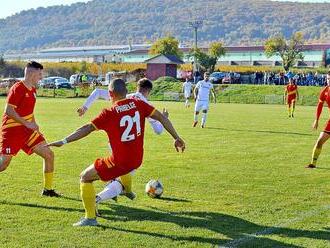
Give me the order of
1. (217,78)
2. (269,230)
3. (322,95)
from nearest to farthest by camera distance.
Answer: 1. (269,230)
2. (322,95)
3. (217,78)

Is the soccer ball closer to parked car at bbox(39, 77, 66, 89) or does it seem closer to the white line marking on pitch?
the white line marking on pitch

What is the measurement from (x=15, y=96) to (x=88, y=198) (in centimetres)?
216

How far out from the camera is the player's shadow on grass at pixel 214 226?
7.48m

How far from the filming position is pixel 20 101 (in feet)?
30.2

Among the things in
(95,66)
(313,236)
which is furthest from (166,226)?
(95,66)

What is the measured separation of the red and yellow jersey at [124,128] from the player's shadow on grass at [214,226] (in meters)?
0.96

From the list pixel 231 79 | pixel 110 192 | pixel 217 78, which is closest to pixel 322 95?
pixel 110 192

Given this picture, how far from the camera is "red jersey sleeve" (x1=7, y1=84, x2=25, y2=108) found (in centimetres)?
909

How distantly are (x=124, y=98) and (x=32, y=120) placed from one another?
2237mm

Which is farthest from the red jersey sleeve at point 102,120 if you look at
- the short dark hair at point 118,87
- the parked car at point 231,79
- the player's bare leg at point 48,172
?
the parked car at point 231,79

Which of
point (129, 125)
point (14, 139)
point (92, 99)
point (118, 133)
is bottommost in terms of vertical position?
point (14, 139)

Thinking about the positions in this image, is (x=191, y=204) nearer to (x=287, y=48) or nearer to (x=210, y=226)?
(x=210, y=226)

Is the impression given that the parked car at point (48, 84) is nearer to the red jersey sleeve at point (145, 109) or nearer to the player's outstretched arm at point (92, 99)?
the player's outstretched arm at point (92, 99)

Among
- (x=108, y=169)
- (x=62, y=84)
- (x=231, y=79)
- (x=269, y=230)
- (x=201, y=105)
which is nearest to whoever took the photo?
(x=108, y=169)
